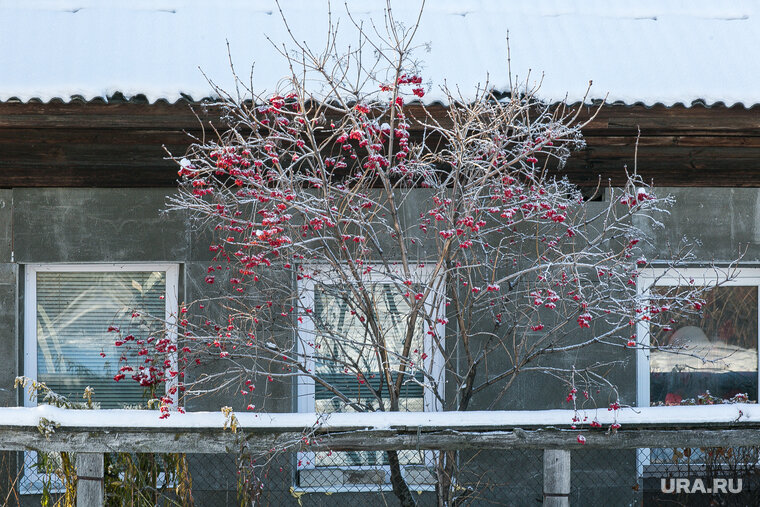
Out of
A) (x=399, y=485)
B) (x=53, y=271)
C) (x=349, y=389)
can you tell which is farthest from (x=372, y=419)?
(x=53, y=271)

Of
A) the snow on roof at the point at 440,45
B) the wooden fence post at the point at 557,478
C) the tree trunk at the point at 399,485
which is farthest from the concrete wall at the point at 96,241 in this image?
the wooden fence post at the point at 557,478

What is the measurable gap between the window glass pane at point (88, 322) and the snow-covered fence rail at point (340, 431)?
162 cm

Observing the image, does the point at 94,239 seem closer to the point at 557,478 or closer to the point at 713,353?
the point at 557,478

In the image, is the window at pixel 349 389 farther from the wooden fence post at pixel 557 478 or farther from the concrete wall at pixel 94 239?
the wooden fence post at pixel 557 478

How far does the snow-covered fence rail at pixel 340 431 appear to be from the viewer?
12.1 ft

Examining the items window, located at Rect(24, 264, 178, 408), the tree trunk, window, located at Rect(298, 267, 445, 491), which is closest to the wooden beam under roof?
window, located at Rect(24, 264, 178, 408)

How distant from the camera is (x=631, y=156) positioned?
513cm

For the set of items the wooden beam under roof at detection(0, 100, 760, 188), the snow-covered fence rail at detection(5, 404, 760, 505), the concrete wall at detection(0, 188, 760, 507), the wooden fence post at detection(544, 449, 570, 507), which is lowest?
the wooden fence post at detection(544, 449, 570, 507)

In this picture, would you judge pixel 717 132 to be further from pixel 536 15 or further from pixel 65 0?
pixel 65 0

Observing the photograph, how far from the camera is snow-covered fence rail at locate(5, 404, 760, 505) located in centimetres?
Result: 369

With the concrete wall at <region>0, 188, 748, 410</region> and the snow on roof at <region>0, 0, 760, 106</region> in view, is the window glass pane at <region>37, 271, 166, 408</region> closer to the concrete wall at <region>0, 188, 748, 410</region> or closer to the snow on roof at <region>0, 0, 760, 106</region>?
the concrete wall at <region>0, 188, 748, 410</region>

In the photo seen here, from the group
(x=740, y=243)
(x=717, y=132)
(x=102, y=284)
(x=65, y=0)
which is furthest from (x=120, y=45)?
(x=740, y=243)

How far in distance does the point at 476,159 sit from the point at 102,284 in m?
2.83

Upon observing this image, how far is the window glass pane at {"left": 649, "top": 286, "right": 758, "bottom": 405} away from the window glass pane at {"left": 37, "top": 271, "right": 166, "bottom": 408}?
3408 millimetres
